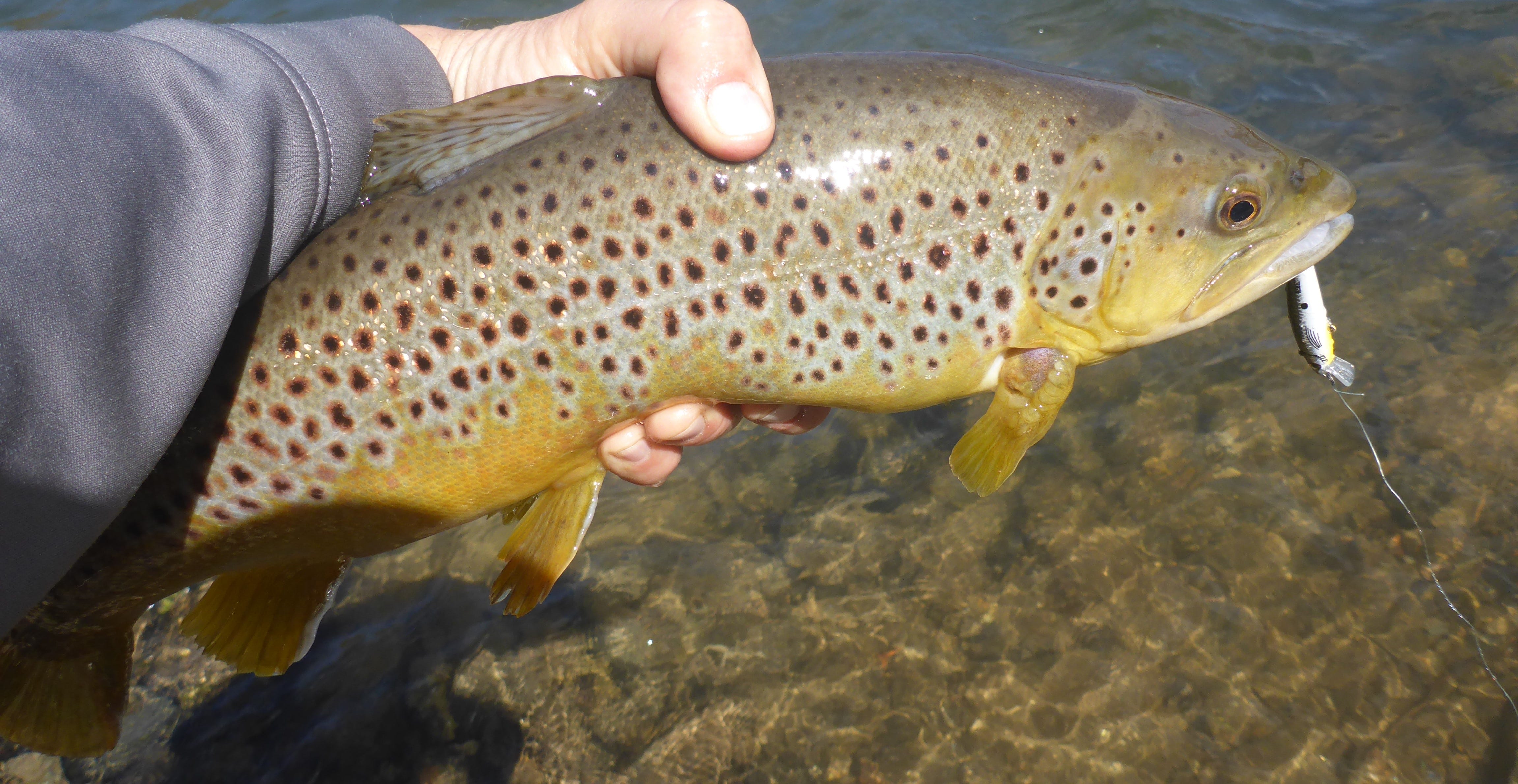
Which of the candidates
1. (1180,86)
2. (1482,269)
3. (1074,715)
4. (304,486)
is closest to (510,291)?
(304,486)

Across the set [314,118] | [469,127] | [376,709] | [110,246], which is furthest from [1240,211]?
[376,709]

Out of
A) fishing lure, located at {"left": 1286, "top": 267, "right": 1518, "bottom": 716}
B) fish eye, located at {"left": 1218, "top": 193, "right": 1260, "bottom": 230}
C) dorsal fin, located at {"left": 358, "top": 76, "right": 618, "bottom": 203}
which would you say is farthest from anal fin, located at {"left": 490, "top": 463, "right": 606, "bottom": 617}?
fishing lure, located at {"left": 1286, "top": 267, "right": 1518, "bottom": 716}

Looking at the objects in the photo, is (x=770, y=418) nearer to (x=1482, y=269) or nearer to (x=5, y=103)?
(x=5, y=103)

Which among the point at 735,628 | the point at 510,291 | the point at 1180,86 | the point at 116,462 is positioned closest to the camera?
the point at 116,462

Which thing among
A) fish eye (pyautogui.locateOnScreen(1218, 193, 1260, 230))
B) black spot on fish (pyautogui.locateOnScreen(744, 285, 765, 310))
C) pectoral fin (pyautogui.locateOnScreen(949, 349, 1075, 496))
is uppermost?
black spot on fish (pyautogui.locateOnScreen(744, 285, 765, 310))

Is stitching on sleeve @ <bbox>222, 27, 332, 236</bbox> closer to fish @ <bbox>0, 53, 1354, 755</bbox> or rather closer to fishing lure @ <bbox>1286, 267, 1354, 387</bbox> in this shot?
fish @ <bbox>0, 53, 1354, 755</bbox>
